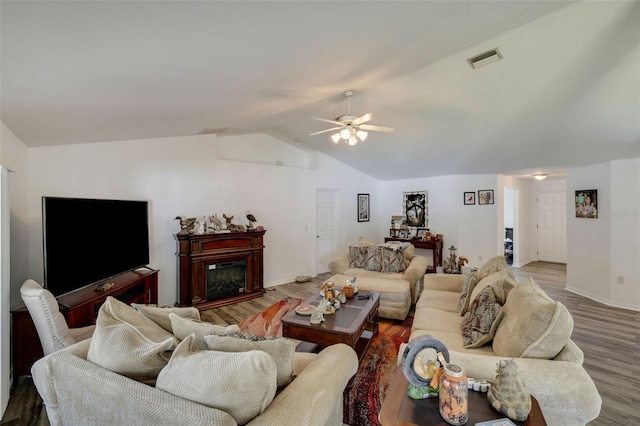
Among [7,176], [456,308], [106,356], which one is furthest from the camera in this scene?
[456,308]

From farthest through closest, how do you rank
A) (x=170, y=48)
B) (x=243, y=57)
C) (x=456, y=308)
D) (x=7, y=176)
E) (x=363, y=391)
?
(x=456, y=308), (x=363, y=391), (x=7, y=176), (x=243, y=57), (x=170, y=48)

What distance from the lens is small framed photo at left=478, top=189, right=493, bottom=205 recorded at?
588 cm

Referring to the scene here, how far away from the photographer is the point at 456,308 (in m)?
2.81

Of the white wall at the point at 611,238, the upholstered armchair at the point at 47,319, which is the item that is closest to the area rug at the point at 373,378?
the upholstered armchair at the point at 47,319

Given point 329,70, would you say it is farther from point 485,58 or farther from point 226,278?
point 226,278

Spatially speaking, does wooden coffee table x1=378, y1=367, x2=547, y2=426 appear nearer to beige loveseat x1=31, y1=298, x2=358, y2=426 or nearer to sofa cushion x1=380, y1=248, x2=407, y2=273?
beige loveseat x1=31, y1=298, x2=358, y2=426

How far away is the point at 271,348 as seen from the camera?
4.20 ft

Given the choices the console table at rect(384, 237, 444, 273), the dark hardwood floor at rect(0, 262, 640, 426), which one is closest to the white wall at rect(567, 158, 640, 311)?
the dark hardwood floor at rect(0, 262, 640, 426)

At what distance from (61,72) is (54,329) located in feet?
5.54

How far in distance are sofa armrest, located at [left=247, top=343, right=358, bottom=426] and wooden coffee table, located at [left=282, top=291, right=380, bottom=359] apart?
67 centimetres

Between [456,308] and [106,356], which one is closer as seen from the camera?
[106,356]

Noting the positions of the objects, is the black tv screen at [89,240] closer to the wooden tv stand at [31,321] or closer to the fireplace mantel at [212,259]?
the wooden tv stand at [31,321]

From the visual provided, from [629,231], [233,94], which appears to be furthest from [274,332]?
[629,231]

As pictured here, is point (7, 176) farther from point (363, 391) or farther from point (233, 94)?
point (363, 391)
